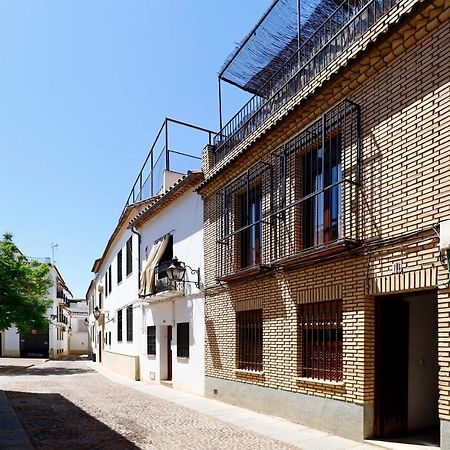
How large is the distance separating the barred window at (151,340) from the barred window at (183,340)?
9.44ft

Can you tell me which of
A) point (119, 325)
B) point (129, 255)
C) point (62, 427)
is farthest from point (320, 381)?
point (119, 325)

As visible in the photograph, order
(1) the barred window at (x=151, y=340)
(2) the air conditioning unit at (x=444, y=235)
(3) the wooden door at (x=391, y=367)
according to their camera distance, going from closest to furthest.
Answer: (2) the air conditioning unit at (x=444, y=235) < (3) the wooden door at (x=391, y=367) < (1) the barred window at (x=151, y=340)

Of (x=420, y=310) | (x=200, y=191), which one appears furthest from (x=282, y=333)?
(x=200, y=191)

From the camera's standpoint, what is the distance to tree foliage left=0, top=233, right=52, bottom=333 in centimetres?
2275

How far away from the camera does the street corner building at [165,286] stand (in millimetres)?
13594

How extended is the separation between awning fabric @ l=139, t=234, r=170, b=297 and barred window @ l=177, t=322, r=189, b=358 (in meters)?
1.93

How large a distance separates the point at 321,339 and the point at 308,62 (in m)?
4.74

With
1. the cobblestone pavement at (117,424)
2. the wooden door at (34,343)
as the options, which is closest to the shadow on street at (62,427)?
the cobblestone pavement at (117,424)

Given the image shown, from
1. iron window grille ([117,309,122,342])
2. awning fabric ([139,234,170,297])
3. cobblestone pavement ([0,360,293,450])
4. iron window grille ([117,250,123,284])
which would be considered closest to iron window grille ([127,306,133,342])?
iron window grille ([117,309,122,342])

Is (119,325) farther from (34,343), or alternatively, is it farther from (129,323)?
(34,343)

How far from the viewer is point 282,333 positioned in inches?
370

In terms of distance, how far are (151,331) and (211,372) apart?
228 inches

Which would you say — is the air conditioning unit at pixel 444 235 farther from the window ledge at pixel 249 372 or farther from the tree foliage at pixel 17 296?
the tree foliage at pixel 17 296

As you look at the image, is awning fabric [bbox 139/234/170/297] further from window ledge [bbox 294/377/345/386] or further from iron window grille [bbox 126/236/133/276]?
window ledge [bbox 294/377/345/386]
